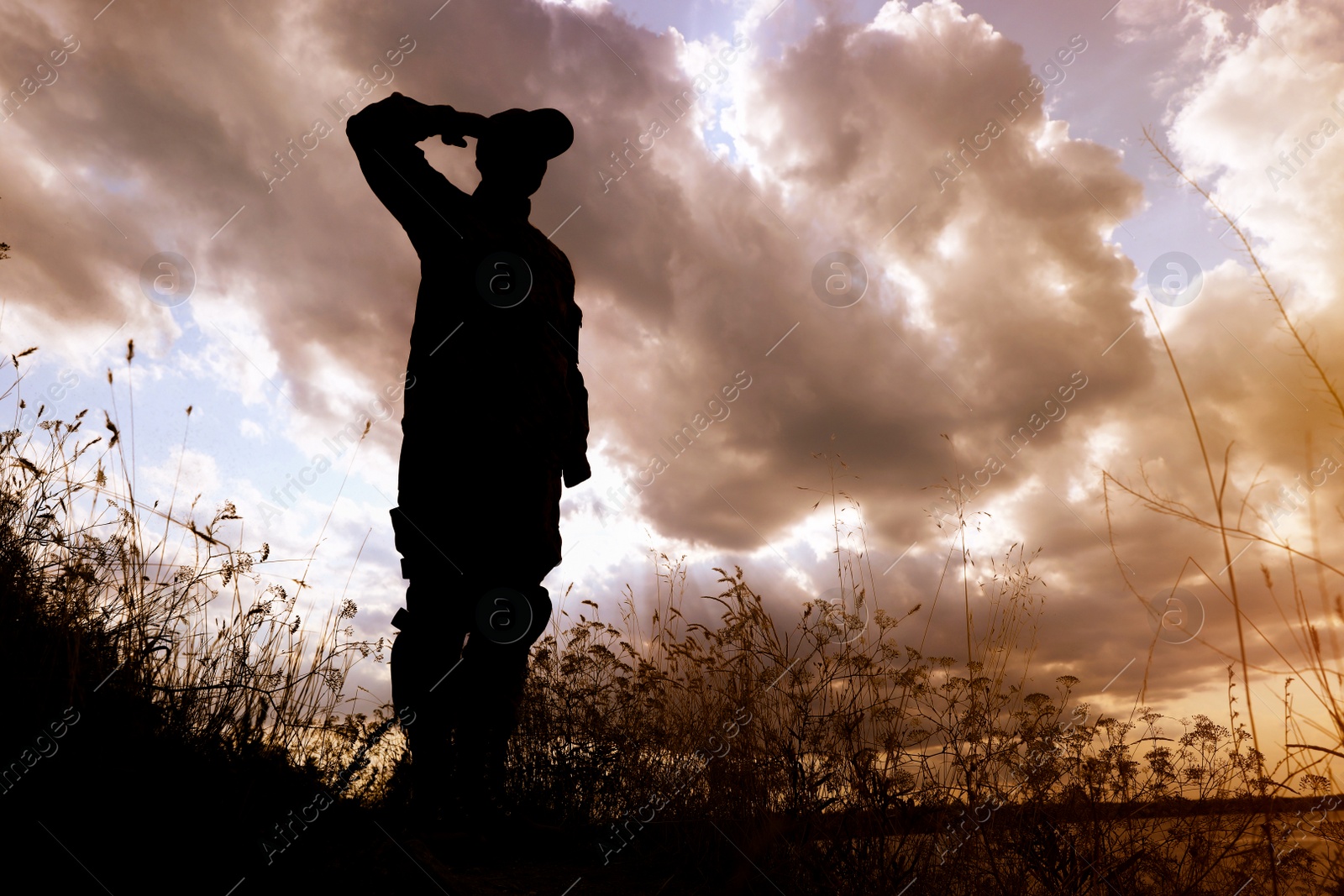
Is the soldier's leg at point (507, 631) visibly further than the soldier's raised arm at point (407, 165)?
No

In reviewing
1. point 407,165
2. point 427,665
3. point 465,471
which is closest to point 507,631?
point 427,665

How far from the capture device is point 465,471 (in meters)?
3.04

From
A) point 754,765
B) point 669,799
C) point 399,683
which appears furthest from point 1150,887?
point 399,683

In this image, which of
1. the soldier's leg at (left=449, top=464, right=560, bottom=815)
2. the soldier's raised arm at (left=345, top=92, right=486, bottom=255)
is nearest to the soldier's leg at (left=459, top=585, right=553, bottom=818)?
the soldier's leg at (left=449, top=464, right=560, bottom=815)

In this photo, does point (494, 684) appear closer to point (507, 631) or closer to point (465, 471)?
point (507, 631)

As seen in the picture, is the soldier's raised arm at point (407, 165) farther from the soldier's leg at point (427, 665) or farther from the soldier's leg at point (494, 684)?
the soldier's leg at point (494, 684)

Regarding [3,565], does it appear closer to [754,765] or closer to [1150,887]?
[754,765]

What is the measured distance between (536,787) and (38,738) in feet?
6.95

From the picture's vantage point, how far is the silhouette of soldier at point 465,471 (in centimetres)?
287

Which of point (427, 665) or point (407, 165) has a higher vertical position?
point (407, 165)

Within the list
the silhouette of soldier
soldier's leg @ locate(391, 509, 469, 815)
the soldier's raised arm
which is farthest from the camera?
the soldier's raised arm

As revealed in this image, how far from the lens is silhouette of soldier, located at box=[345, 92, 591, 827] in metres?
2.87

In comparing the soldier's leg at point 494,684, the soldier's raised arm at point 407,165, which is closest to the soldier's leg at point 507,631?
the soldier's leg at point 494,684

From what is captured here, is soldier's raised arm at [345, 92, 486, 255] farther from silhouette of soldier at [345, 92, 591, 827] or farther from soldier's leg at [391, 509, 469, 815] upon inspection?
soldier's leg at [391, 509, 469, 815]
